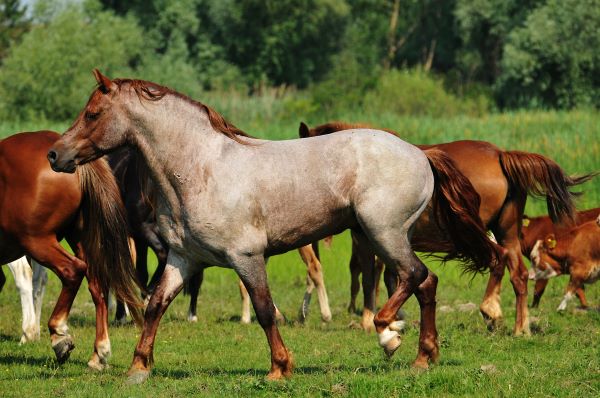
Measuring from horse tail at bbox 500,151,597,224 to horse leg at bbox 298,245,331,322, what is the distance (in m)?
3.04

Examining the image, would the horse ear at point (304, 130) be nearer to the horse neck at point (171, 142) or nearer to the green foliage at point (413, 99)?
the horse neck at point (171, 142)

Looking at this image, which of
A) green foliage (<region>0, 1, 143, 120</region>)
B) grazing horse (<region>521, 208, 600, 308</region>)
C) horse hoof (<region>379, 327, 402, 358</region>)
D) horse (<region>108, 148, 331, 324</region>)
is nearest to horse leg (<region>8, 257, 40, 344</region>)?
horse (<region>108, 148, 331, 324</region>)

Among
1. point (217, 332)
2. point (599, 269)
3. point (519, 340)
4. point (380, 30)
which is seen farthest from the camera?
point (380, 30)

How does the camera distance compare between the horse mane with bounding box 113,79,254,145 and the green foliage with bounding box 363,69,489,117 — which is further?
the green foliage with bounding box 363,69,489,117

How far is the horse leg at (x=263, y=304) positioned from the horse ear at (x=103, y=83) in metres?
1.72

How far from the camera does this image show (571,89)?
1709 inches

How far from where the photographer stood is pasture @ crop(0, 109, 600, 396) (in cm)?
746

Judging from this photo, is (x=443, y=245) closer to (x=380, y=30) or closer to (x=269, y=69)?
(x=269, y=69)

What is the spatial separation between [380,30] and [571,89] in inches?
1161

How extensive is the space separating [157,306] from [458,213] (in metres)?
2.78

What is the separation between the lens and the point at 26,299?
11.8m

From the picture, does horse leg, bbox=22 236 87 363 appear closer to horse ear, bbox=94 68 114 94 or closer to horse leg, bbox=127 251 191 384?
horse leg, bbox=127 251 191 384

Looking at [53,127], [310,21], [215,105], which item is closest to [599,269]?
[53,127]

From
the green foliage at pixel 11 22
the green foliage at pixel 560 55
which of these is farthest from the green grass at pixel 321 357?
the green foliage at pixel 11 22
